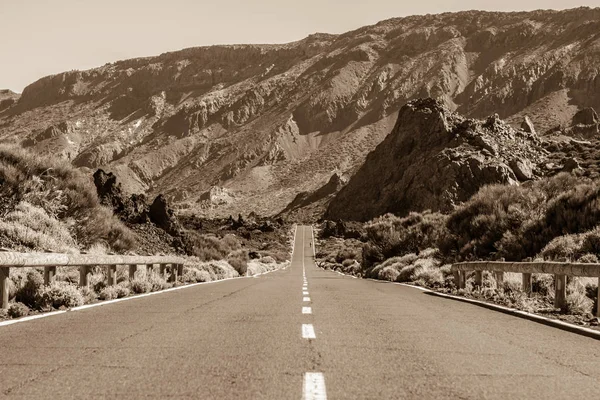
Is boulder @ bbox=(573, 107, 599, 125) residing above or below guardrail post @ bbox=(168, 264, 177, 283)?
above

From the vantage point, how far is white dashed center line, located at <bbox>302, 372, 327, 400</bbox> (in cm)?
610

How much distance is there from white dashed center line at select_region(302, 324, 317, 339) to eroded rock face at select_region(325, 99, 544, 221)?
102m

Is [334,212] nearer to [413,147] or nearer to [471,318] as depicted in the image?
[413,147]

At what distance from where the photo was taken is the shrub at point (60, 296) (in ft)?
44.0

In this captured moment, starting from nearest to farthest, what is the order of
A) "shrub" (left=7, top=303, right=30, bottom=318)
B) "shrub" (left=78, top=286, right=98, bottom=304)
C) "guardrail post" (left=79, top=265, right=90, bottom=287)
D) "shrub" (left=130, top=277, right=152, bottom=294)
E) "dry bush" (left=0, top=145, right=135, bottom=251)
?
"shrub" (left=7, top=303, right=30, bottom=318) → "shrub" (left=78, top=286, right=98, bottom=304) → "guardrail post" (left=79, top=265, right=90, bottom=287) → "shrub" (left=130, top=277, right=152, bottom=294) → "dry bush" (left=0, top=145, right=135, bottom=251)

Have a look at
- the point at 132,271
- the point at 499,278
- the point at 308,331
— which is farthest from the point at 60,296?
the point at 499,278

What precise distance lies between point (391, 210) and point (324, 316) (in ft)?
386

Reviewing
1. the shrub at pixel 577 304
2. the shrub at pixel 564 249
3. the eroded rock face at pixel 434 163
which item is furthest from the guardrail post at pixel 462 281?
the eroded rock face at pixel 434 163

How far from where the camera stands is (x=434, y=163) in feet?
408

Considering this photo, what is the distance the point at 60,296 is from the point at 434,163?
4494 inches

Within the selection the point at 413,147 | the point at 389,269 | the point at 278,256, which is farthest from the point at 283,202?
the point at 389,269

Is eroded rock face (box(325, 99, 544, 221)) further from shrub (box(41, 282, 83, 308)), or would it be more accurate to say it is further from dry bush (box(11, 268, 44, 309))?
dry bush (box(11, 268, 44, 309))

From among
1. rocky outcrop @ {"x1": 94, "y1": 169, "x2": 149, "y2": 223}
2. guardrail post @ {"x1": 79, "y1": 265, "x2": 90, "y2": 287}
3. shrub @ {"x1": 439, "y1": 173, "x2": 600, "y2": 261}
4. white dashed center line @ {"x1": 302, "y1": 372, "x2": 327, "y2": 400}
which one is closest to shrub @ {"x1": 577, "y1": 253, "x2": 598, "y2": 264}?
shrub @ {"x1": 439, "y1": 173, "x2": 600, "y2": 261}

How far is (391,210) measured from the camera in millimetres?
129375
